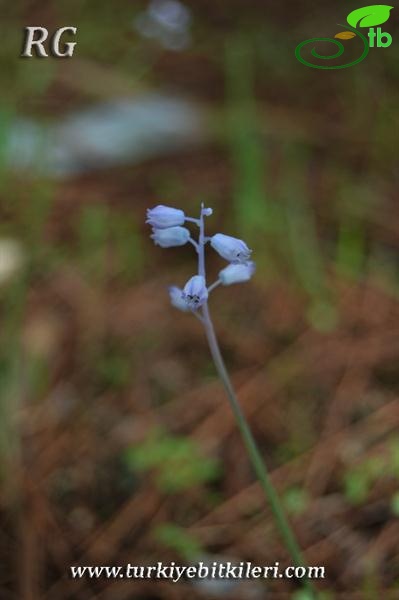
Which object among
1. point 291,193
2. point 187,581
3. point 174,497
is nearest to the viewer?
point 187,581

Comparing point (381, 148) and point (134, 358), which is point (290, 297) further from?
point (381, 148)

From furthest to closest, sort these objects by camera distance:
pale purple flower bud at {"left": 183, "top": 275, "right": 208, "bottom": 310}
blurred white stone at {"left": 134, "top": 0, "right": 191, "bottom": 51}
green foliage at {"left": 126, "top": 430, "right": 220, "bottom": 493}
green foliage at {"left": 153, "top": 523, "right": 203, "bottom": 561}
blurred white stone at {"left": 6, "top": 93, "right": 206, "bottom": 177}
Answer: blurred white stone at {"left": 134, "top": 0, "right": 191, "bottom": 51} → blurred white stone at {"left": 6, "top": 93, "right": 206, "bottom": 177} → green foliage at {"left": 126, "top": 430, "right": 220, "bottom": 493} → green foliage at {"left": 153, "top": 523, "right": 203, "bottom": 561} → pale purple flower bud at {"left": 183, "top": 275, "right": 208, "bottom": 310}

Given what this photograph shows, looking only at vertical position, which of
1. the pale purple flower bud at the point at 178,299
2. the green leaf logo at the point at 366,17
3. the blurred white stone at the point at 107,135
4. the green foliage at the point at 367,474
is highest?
the green leaf logo at the point at 366,17

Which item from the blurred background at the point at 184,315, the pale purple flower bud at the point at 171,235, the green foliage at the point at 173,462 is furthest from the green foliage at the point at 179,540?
the pale purple flower bud at the point at 171,235

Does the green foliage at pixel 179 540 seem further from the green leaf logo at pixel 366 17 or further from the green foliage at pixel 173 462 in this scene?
the green leaf logo at pixel 366 17

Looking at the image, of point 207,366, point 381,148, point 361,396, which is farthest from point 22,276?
point 381,148

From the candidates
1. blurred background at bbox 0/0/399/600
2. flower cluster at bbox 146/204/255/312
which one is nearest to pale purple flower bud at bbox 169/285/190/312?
flower cluster at bbox 146/204/255/312

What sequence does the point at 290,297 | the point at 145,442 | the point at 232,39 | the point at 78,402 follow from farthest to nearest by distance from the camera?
the point at 232,39 < the point at 290,297 < the point at 78,402 < the point at 145,442

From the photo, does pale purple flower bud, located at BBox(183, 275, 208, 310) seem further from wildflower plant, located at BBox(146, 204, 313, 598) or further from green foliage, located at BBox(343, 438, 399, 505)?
green foliage, located at BBox(343, 438, 399, 505)
